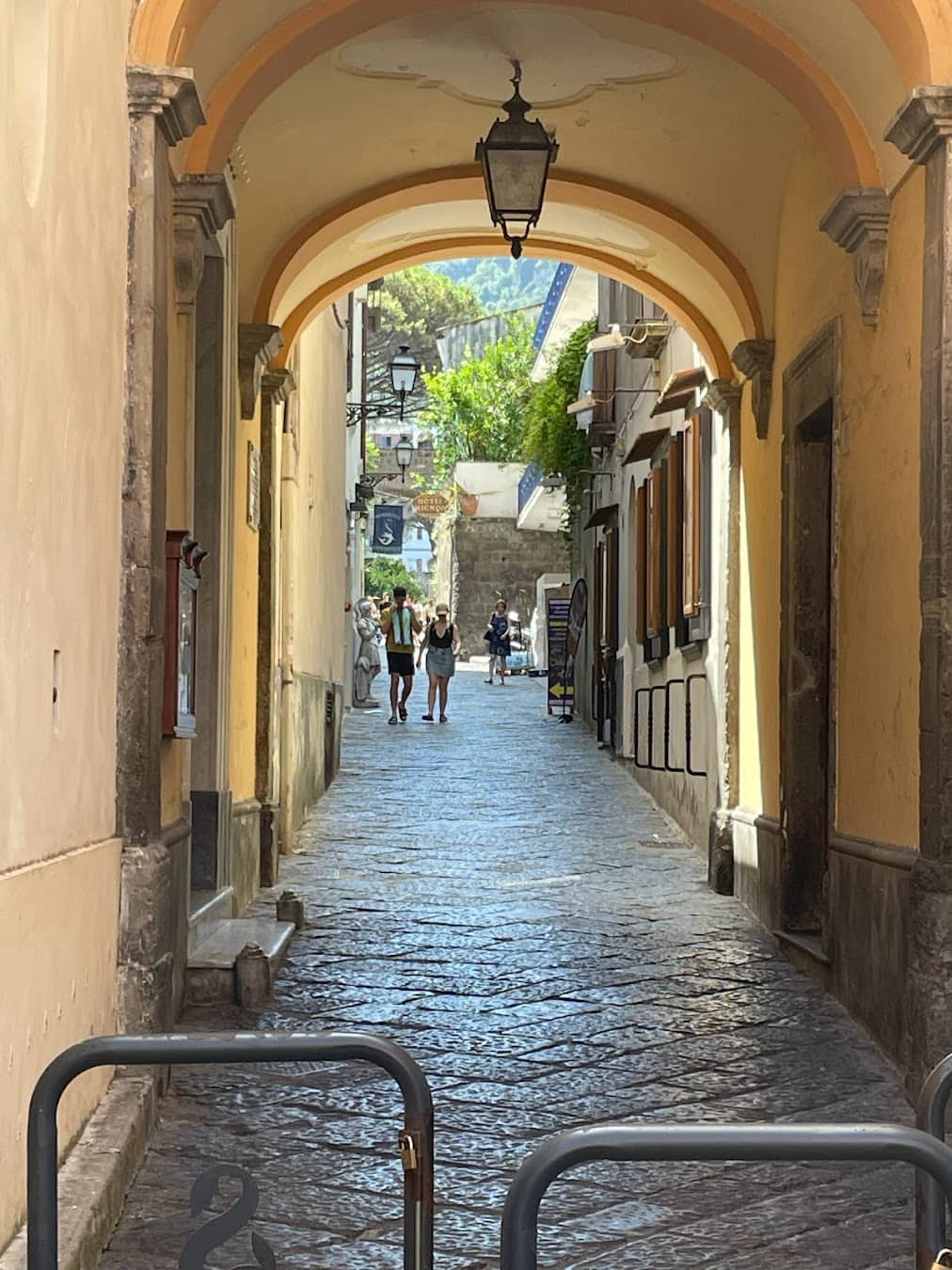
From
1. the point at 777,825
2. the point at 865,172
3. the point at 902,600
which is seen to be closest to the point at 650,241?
the point at 777,825

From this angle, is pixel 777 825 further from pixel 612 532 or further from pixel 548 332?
pixel 548 332

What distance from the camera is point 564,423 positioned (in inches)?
968

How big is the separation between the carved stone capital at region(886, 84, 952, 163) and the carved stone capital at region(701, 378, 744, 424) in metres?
5.30

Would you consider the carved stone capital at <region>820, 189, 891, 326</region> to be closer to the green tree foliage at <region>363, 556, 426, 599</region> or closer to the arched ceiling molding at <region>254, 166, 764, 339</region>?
the arched ceiling molding at <region>254, 166, 764, 339</region>

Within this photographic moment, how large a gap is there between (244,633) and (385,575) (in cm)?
5261

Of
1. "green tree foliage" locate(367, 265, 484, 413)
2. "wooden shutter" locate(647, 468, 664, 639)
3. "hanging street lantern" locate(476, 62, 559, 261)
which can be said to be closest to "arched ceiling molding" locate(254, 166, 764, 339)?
"hanging street lantern" locate(476, 62, 559, 261)

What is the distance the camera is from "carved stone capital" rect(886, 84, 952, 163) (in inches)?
226

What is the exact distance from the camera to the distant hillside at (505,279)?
153 meters

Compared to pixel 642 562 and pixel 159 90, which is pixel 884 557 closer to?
pixel 159 90

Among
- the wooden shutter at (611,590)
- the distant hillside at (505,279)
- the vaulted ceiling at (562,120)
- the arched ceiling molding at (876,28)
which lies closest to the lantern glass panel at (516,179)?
the vaulted ceiling at (562,120)

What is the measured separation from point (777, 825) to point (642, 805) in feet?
19.9

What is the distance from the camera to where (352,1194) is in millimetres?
4848

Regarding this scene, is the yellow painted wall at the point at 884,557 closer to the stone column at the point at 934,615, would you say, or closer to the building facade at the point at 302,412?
the building facade at the point at 302,412

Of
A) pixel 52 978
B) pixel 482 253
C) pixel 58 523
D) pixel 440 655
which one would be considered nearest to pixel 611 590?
pixel 440 655
